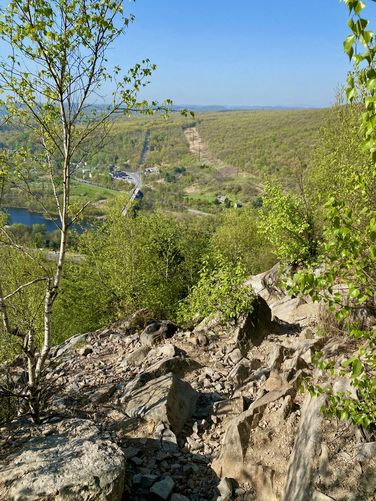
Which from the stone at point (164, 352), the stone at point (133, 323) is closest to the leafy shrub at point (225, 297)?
the stone at point (164, 352)

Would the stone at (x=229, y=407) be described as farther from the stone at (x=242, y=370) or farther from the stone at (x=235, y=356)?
the stone at (x=235, y=356)

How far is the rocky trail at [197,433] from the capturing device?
604 centimetres

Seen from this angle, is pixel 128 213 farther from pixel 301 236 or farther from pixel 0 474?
pixel 0 474

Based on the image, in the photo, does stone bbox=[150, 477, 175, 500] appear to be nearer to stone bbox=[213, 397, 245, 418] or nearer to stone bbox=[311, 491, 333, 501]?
stone bbox=[213, 397, 245, 418]

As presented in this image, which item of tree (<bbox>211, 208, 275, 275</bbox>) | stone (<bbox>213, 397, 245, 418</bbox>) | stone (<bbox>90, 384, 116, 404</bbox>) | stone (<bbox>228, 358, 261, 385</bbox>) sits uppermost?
stone (<bbox>213, 397, 245, 418</bbox>)

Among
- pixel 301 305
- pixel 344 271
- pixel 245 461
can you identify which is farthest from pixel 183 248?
pixel 344 271

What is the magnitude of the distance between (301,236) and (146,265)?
10363 mm

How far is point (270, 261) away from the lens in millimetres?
43875

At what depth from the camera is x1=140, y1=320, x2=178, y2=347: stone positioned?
15086 millimetres

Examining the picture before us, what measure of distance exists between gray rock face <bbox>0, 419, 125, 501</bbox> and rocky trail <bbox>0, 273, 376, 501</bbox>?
0.02m

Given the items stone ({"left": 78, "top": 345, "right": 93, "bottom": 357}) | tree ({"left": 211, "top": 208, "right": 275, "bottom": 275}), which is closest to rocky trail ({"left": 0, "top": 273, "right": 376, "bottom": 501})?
stone ({"left": 78, "top": 345, "right": 93, "bottom": 357})

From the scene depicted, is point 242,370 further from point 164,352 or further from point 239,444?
point 239,444

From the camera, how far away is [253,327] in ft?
45.7

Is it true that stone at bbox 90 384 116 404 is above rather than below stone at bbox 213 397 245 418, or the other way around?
below
